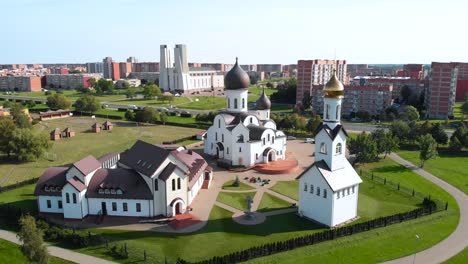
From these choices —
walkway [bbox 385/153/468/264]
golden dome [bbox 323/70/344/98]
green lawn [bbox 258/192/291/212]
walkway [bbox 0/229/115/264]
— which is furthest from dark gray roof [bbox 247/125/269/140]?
walkway [bbox 0/229/115/264]

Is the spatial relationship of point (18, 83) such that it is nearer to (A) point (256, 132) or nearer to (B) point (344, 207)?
(A) point (256, 132)

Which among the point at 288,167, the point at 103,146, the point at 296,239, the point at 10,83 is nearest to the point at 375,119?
the point at 288,167

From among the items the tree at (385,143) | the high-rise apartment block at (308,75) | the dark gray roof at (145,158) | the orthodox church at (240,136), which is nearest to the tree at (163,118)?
the orthodox church at (240,136)

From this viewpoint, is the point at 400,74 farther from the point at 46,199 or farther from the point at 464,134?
the point at 46,199

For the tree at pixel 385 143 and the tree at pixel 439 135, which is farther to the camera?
the tree at pixel 439 135

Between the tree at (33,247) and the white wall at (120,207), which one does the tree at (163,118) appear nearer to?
the white wall at (120,207)

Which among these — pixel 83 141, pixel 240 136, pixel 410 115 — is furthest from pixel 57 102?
pixel 410 115

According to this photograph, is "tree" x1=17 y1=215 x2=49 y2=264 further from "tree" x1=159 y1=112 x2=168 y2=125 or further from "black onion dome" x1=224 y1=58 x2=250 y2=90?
"tree" x1=159 y1=112 x2=168 y2=125
